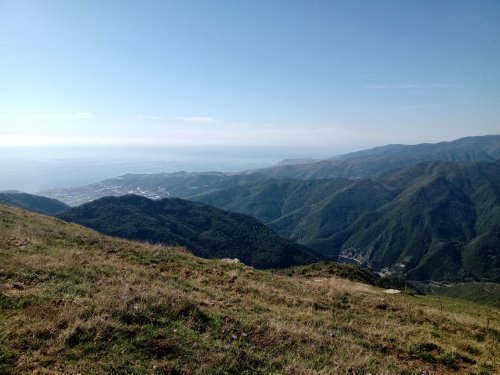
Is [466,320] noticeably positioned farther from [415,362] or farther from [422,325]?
[415,362]

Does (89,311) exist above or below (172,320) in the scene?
above

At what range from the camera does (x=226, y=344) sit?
337 inches

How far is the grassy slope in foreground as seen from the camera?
738 cm

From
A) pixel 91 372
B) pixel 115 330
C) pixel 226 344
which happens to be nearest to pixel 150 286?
pixel 115 330

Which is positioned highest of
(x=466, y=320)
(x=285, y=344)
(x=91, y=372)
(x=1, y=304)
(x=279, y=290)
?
(x=1, y=304)

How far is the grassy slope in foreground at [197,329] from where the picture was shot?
7.38 meters

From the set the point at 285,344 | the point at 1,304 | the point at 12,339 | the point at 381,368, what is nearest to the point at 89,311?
the point at 12,339

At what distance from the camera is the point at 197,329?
9266mm

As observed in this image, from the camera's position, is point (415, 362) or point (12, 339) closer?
point (12, 339)

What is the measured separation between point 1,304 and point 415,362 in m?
11.6

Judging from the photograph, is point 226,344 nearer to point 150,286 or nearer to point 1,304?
point 150,286


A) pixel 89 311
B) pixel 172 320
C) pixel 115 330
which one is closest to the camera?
pixel 115 330

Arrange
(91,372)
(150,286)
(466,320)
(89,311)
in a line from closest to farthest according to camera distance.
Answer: (91,372) < (89,311) < (150,286) < (466,320)

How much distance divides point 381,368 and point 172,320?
226 inches
